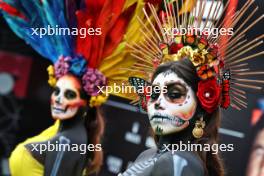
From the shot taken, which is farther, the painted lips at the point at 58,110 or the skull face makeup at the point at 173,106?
the painted lips at the point at 58,110

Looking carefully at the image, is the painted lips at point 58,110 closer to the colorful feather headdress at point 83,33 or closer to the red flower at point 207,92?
the colorful feather headdress at point 83,33

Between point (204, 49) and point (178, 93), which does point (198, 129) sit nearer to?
point (178, 93)

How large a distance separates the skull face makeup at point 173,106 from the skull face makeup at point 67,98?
2.81 feet

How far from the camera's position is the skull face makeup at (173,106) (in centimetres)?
229

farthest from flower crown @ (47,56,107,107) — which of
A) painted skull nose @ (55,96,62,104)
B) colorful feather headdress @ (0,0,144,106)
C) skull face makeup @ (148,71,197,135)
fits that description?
skull face makeup @ (148,71,197,135)

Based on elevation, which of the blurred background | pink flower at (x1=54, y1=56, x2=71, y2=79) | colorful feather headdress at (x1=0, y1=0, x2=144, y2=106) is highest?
colorful feather headdress at (x1=0, y1=0, x2=144, y2=106)

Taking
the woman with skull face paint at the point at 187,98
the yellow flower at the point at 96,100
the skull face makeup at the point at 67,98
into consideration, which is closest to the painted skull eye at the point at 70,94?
the skull face makeup at the point at 67,98

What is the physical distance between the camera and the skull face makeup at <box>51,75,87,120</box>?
307 cm

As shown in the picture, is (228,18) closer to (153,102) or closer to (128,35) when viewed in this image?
(153,102)

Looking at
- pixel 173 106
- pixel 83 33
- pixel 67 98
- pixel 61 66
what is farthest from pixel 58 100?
pixel 173 106

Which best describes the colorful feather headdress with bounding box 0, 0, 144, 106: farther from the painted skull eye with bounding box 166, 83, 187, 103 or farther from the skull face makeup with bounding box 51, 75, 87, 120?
the painted skull eye with bounding box 166, 83, 187, 103

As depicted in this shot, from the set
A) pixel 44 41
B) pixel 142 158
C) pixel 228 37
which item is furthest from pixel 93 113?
pixel 228 37

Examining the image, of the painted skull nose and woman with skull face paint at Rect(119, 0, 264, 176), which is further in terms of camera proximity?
the painted skull nose

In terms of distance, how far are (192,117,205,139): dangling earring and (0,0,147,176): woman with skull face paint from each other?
2.50 ft
